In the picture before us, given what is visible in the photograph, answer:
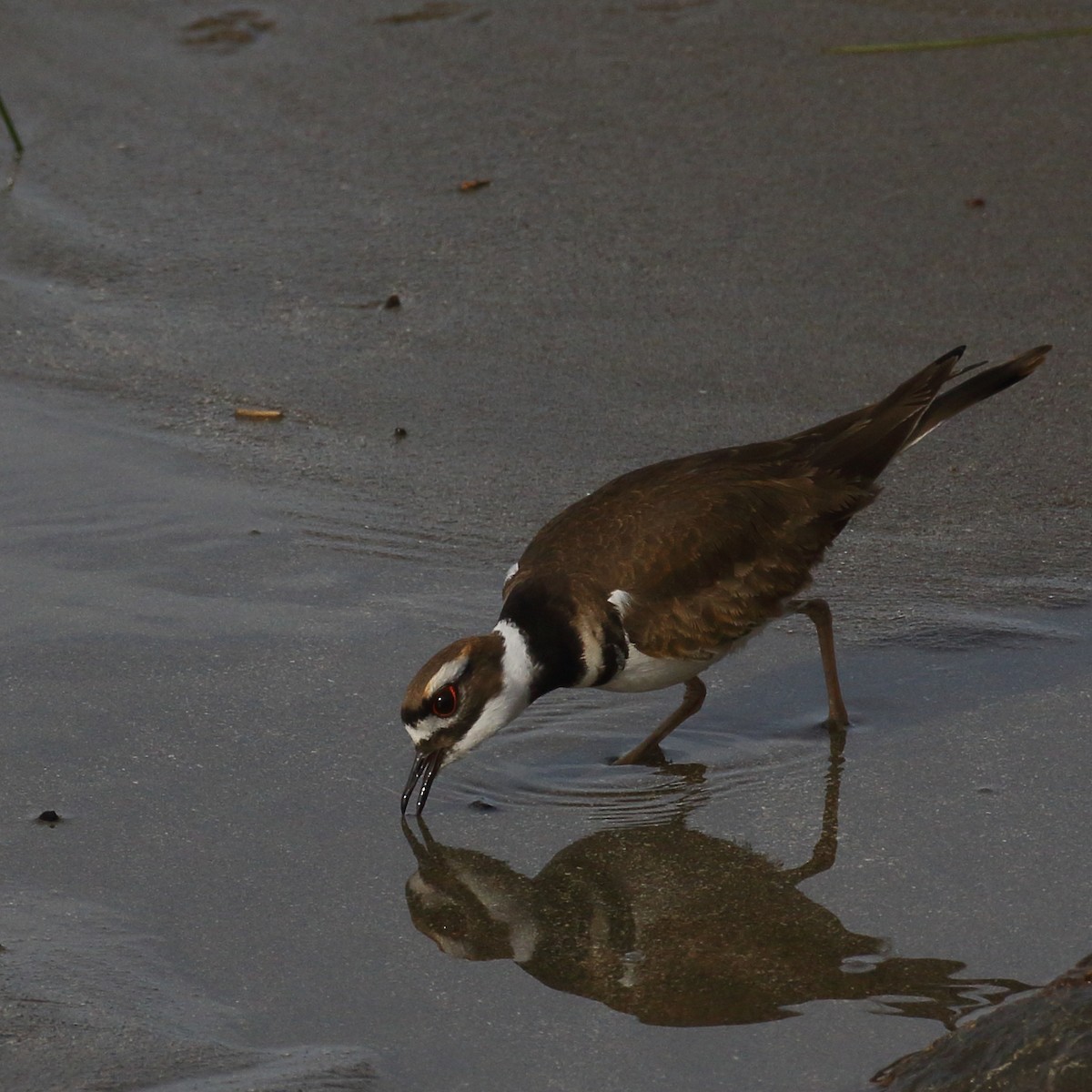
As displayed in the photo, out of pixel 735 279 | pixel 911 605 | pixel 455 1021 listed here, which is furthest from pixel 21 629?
pixel 735 279

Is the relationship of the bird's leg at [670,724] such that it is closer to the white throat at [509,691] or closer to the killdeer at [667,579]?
the killdeer at [667,579]

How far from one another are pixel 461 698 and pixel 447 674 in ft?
0.24

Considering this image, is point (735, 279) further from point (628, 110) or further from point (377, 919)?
point (377, 919)

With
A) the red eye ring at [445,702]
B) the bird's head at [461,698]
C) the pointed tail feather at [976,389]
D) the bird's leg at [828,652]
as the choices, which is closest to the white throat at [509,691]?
the bird's head at [461,698]

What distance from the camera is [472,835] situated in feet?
15.0

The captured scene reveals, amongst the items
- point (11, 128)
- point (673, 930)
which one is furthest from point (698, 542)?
point (11, 128)

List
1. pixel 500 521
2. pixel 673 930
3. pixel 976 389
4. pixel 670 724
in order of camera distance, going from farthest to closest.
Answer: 1. pixel 500 521
2. pixel 976 389
3. pixel 670 724
4. pixel 673 930

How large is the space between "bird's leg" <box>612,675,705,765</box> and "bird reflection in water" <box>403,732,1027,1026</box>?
35 centimetres

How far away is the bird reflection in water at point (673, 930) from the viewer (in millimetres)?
3816

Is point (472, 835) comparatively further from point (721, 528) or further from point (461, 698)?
point (721, 528)

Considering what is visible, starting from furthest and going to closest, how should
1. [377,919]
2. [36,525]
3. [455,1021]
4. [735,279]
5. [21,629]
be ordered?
[735,279]
[36,525]
[21,629]
[377,919]
[455,1021]

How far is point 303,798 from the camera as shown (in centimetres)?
466

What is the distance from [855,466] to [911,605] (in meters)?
0.50

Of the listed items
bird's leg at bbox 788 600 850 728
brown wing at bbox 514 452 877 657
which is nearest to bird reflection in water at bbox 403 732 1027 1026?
bird's leg at bbox 788 600 850 728
